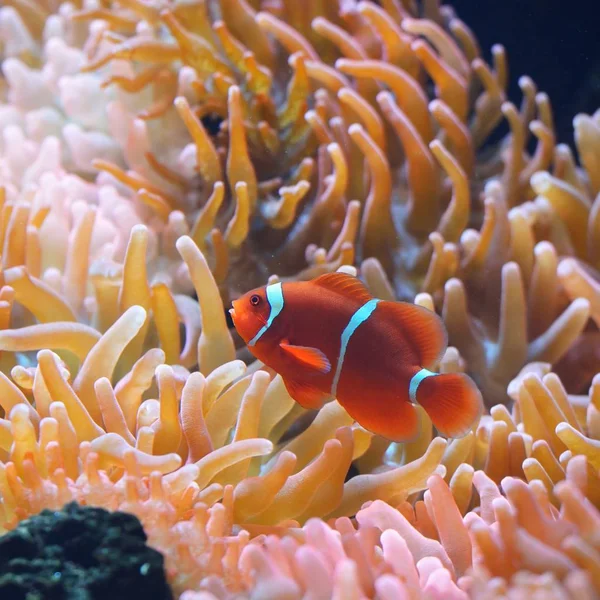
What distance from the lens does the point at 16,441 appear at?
A: 1009mm

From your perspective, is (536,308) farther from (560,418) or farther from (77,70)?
(77,70)

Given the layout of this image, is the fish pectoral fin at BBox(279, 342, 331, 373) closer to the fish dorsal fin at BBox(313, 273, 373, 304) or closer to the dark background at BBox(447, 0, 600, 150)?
the fish dorsal fin at BBox(313, 273, 373, 304)

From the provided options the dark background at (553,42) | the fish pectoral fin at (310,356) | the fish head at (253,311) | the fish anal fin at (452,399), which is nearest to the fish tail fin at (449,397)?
the fish anal fin at (452,399)

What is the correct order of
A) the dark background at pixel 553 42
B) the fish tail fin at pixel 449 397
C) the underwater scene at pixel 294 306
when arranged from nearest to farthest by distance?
1. the underwater scene at pixel 294 306
2. the fish tail fin at pixel 449 397
3. the dark background at pixel 553 42

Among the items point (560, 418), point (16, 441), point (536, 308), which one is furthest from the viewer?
point (536, 308)

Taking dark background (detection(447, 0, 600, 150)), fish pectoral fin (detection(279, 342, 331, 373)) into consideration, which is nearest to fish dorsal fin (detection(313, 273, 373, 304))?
fish pectoral fin (detection(279, 342, 331, 373))

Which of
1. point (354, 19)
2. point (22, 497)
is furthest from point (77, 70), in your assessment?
point (22, 497)

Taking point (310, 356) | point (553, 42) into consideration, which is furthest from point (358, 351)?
point (553, 42)

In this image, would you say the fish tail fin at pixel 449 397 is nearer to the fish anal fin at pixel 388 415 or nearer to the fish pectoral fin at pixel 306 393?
the fish anal fin at pixel 388 415

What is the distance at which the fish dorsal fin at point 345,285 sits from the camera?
108cm

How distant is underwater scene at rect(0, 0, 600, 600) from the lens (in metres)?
0.86

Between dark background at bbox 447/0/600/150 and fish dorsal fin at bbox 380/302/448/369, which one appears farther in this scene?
dark background at bbox 447/0/600/150

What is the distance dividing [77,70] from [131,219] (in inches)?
26.4

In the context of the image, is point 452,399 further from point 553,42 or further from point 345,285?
point 553,42
